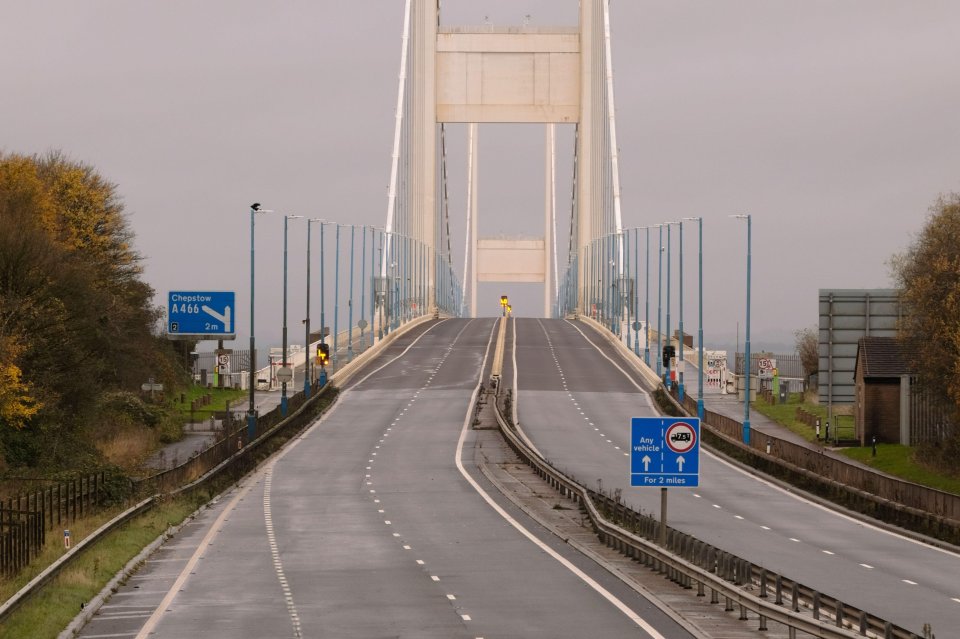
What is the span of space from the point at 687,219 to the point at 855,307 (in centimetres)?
1102

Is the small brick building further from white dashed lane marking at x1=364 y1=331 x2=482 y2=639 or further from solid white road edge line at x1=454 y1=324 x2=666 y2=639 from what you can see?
white dashed lane marking at x1=364 y1=331 x2=482 y2=639

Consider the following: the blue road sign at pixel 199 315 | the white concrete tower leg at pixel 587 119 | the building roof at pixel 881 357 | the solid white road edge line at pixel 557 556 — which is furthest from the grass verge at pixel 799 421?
the white concrete tower leg at pixel 587 119

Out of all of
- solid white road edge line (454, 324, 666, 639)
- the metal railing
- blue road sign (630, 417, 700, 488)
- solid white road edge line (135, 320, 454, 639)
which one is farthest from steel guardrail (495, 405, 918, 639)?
the metal railing

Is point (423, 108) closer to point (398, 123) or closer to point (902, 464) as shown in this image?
point (398, 123)

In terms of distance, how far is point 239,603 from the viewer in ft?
91.1

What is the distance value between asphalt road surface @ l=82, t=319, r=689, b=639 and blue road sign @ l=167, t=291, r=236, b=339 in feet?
81.1

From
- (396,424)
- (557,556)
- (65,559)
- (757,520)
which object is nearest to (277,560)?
(65,559)

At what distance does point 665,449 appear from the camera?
107 ft

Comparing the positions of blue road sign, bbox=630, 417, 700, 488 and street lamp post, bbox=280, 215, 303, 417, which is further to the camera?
street lamp post, bbox=280, 215, 303, 417

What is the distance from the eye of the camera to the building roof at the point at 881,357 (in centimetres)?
7081

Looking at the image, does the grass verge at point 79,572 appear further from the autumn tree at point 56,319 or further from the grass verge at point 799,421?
the grass verge at point 799,421

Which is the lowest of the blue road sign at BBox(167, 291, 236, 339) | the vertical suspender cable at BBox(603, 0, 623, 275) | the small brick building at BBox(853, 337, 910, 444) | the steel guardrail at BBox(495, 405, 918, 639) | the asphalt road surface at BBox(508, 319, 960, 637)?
the asphalt road surface at BBox(508, 319, 960, 637)

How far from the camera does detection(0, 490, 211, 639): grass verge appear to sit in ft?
81.0

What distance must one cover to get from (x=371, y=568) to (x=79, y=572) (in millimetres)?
5647
